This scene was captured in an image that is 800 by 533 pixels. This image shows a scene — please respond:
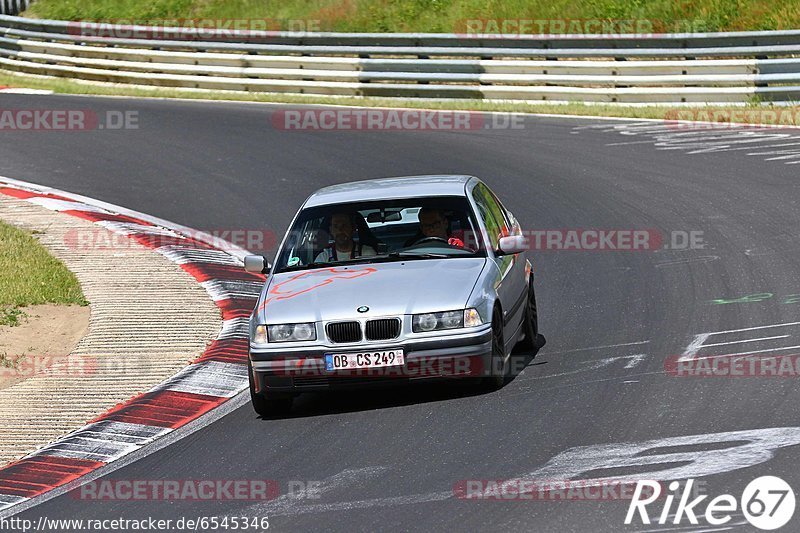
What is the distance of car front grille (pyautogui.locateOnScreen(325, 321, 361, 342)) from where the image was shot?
8.84 m

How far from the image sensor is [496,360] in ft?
29.7

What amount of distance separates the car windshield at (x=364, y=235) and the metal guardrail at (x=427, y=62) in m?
12.3

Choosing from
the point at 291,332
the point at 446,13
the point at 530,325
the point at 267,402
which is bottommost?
the point at 267,402

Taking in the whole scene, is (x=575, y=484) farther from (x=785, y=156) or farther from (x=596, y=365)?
(x=785, y=156)

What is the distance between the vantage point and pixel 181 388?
32.8 ft

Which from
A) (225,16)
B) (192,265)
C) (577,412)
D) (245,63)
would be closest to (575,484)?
(577,412)

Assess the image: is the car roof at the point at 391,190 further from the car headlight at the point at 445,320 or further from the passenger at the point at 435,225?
the car headlight at the point at 445,320

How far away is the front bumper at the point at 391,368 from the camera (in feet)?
28.7

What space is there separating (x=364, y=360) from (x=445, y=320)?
0.59 m
